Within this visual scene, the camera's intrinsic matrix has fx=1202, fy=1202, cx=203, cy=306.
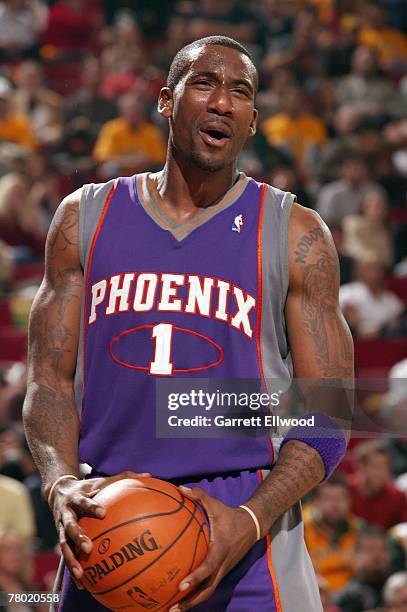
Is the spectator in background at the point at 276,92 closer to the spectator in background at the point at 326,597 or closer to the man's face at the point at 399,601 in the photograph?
the spectator in background at the point at 326,597

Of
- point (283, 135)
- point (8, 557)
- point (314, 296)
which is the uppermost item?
point (283, 135)

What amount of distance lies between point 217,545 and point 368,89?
33.3 ft

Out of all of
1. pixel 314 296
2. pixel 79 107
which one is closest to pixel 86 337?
pixel 314 296

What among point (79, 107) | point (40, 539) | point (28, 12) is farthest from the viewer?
point (28, 12)

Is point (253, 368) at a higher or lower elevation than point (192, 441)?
higher

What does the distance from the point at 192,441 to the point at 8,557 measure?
3199 millimetres

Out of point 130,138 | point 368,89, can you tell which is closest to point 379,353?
point 130,138

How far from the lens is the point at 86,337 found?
120 inches

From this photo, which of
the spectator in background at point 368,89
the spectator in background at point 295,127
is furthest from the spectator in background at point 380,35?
the spectator in background at point 295,127

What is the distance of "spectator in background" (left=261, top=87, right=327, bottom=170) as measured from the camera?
11.6 m

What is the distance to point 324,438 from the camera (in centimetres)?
296

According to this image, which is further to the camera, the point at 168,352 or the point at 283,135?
the point at 283,135

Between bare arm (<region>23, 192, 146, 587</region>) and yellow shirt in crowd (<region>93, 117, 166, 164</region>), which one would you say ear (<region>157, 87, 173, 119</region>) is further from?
yellow shirt in crowd (<region>93, 117, 166, 164</region>)

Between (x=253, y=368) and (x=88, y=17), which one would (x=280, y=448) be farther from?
(x=88, y=17)
